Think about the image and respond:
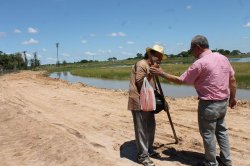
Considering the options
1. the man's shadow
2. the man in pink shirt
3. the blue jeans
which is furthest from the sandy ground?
the man in pink shirt

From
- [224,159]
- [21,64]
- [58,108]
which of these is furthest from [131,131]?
[21,64]

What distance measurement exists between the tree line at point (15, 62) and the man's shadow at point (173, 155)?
63.0 m

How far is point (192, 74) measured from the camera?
5.54 m

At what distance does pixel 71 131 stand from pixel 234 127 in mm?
3846

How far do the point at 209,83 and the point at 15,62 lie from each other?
Answer: 266 ft

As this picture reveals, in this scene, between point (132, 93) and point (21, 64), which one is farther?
point (21, 64)

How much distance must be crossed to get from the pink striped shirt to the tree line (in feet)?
213

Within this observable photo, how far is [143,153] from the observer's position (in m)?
6.22

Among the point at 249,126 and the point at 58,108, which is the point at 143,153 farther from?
the point at 58,108

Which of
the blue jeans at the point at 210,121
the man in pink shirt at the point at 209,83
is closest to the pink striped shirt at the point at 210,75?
the man in pink shirt at the point at 209,83

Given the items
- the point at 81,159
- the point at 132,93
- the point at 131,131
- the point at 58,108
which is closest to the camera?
the point at 132,93

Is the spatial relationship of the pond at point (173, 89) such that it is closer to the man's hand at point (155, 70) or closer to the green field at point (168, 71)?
the green field at point (168, 71)

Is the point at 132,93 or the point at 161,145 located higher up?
the point at 132,93

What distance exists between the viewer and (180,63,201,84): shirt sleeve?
5.49m
